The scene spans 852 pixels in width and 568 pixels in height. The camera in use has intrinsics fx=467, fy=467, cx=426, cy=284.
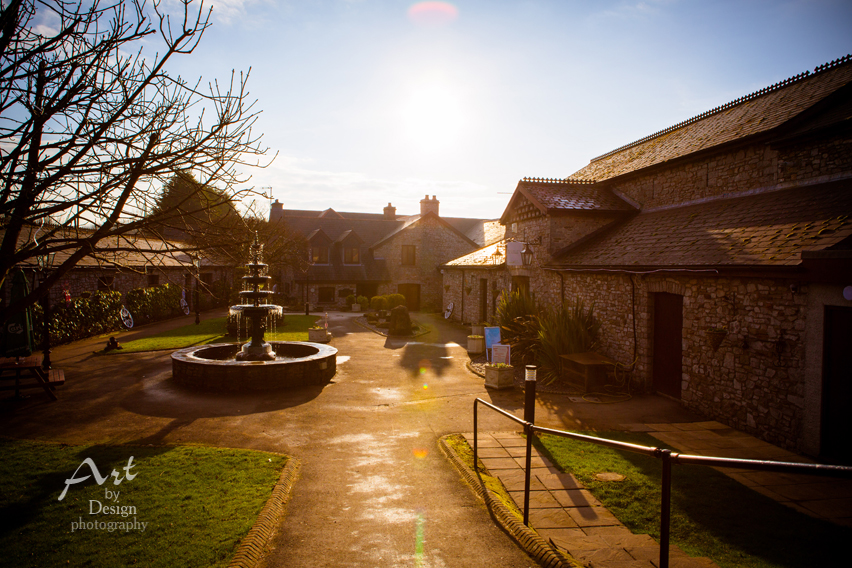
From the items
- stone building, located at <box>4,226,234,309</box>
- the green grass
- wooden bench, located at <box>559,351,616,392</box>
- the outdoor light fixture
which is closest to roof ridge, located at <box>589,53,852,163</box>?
the outdoor light fixture

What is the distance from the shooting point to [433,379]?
13.3 metres

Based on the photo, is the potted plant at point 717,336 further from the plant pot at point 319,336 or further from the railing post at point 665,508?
the plant pot at point 319,336

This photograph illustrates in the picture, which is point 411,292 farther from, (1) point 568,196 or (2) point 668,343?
(2) point 668,343

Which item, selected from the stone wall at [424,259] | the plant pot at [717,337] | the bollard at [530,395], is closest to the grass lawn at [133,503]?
the bollard at [530,395]

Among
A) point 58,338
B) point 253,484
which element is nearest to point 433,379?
point 253,484

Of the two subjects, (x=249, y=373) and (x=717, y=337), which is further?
(x=249, y=373)

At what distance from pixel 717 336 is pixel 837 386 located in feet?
6.81

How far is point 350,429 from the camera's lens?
8.98 metres

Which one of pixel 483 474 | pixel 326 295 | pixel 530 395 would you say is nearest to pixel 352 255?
pixel 326 295

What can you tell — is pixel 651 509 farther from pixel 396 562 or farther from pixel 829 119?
pixel 829 119

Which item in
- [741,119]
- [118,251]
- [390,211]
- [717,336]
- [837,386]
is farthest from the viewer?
[390,211]

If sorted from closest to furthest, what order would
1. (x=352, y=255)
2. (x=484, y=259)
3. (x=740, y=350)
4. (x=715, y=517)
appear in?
(x=715, y=517), (x=740, y=350), (x=484, y=259), (x=352, y=255)

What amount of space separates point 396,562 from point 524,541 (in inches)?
53.8

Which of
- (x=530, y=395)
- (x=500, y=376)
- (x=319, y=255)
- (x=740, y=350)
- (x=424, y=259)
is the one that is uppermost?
(x=319, y=255)
